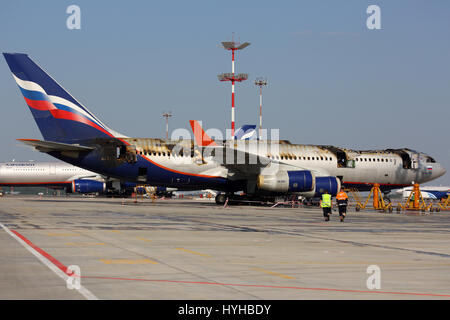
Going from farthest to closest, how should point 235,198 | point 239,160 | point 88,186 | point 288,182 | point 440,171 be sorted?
point 88,186 → point 440,171 → point 235,198 → point 239,160 → point 288,182

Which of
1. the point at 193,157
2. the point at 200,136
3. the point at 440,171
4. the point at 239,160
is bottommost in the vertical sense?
the point at 440,171

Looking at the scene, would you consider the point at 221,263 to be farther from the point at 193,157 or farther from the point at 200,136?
the point at 200,136

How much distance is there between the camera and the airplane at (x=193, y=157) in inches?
1575

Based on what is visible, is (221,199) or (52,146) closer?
(52,146)

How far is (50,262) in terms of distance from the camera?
11.7 metres

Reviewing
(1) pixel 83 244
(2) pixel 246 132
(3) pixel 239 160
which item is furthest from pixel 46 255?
(2) pixel 246 132

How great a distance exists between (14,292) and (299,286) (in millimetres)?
4366

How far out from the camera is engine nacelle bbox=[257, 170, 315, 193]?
4156 cm

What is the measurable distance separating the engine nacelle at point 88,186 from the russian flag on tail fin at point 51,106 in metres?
27.6

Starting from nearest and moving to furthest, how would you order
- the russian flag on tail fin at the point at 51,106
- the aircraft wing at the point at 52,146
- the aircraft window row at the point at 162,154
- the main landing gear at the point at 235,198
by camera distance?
the aircraft wing at the point at 52,146 < the russian flag on tail fin at the point at 51,106 < the aircraft window row at the point at 162,154 < the main landing gear at the point at 235,198

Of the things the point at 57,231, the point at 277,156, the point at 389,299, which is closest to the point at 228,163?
the point at 277,156

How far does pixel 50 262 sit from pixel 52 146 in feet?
93.1

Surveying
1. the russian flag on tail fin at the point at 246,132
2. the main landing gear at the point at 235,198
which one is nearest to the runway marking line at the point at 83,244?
the main landing gear at the point at 235,198

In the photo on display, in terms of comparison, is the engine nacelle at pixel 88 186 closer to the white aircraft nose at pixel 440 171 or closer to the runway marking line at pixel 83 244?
the white aircraft nose at pixel 440 171
